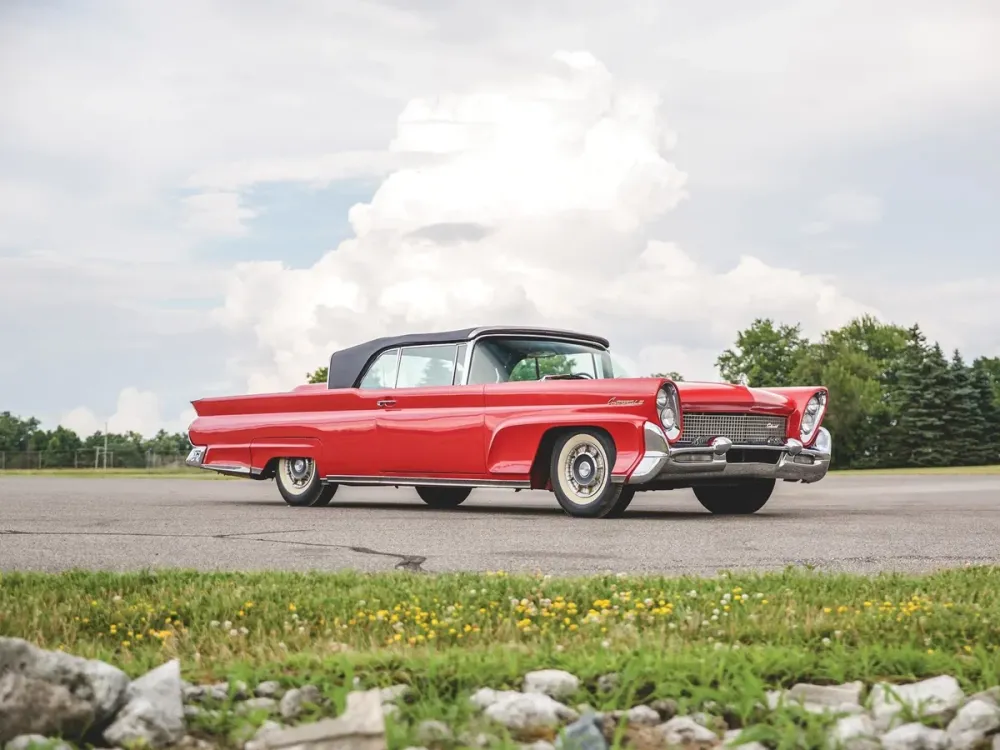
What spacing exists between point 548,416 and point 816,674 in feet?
23.6

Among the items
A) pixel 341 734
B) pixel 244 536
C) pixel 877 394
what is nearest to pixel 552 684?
pixel 341 734

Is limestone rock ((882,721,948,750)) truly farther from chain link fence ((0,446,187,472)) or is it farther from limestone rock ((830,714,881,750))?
chain link fence ((0,446,187,472))

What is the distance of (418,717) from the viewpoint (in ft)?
10.2

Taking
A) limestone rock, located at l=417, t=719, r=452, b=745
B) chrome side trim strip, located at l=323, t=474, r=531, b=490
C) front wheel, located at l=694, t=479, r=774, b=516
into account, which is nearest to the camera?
limestone rock, located at l=417, t=719, r=452, b=745

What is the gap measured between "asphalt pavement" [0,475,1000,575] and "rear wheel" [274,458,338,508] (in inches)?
8.1

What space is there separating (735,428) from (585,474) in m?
1.39

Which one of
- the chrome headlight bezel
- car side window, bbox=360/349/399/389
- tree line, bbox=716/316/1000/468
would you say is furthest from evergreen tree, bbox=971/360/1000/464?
the chrome headlight bezel

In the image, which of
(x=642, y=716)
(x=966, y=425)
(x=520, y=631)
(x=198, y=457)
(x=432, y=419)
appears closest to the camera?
(x=642, y=716)

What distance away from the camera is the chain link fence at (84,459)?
204ft

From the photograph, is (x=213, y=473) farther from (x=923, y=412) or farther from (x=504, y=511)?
(x=923, y=412)

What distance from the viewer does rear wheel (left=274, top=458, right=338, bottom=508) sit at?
42.7 ft

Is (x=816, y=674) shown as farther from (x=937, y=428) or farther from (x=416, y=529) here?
(x=937, y=428)

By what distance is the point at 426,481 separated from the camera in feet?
38.7

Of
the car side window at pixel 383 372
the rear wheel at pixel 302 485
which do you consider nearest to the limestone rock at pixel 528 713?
the car side window at pixel 383 372
